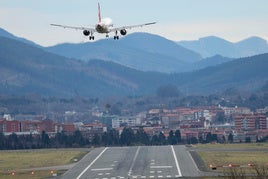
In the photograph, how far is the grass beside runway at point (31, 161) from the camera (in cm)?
13175

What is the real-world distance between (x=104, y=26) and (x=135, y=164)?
2147 inches

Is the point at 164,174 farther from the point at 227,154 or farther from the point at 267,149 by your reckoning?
the point at 267,149

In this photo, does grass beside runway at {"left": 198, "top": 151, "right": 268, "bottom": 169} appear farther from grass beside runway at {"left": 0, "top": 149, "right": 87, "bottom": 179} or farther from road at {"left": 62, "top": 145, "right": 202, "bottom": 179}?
grass beside runway at {"left": 0, "top": 149, "right": 87, "bottom": 179}

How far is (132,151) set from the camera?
174875 millimetres

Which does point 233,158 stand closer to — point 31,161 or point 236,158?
point 236,158

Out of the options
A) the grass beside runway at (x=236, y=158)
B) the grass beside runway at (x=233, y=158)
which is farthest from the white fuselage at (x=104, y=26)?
the grass beside runway at (x=233, y=158)

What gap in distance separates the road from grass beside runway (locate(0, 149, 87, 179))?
9.18 feet

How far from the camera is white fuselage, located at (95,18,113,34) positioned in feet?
293

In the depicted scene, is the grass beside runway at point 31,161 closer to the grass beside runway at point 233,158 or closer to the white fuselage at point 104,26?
the grass beside runway at point 233,158

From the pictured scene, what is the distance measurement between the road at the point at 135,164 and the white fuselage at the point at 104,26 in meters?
32.7

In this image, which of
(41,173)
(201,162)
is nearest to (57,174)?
(41,173)

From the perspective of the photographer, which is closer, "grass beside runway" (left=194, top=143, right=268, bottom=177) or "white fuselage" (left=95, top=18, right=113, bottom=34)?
"white fuselage" (left=95, top=18, right=113, bottom=34)

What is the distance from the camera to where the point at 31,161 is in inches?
6201

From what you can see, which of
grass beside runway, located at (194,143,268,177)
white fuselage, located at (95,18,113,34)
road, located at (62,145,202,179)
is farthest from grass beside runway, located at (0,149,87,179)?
white fuselage, located at (95,18,113,34)
